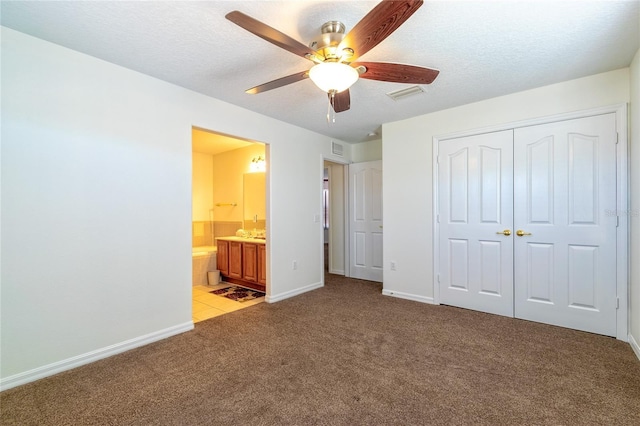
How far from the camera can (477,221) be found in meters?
3.38

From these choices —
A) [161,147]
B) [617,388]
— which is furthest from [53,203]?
[617,388]

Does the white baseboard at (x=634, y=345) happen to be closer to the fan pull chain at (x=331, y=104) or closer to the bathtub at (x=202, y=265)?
the fan pull chain at (x=331, y=104)

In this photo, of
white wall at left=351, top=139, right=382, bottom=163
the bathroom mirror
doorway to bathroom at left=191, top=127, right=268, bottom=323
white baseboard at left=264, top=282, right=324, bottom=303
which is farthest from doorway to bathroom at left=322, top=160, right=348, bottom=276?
doorway to bathroom at left=191, top=127, right=268, bottom=323

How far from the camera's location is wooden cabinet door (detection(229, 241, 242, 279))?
15.1ft

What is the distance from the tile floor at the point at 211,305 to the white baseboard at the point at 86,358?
1.34 feet

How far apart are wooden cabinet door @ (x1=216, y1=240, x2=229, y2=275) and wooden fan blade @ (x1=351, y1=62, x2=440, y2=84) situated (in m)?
3.73

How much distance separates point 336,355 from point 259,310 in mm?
1415

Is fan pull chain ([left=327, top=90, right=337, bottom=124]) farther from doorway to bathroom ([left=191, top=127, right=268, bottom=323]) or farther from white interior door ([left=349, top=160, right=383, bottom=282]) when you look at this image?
white interior door ([left=349, top=160, right=383, bottom=282])

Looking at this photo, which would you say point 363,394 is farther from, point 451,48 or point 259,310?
point 451,48

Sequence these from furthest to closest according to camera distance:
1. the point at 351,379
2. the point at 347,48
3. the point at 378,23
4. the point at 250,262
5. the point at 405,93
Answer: the point at 250,262
the point at 405,93
the point at 351,379
the point at 347,48
the point at 378,23

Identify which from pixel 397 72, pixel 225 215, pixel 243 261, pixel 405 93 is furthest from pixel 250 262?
pixel 397 72

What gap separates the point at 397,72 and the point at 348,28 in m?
0.44

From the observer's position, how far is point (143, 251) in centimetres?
260

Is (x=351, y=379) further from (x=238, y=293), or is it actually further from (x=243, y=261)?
(x=243, y=261)
